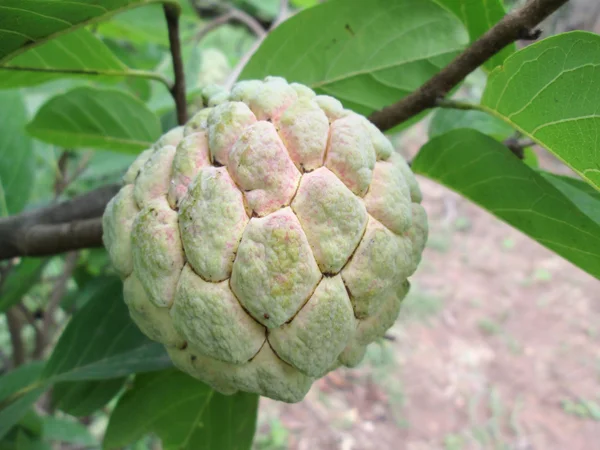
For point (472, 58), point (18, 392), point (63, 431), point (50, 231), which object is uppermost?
point (472, 58)

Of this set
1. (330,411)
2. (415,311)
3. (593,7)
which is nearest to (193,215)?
(593,7)

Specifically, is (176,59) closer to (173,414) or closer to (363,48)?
(363,48)

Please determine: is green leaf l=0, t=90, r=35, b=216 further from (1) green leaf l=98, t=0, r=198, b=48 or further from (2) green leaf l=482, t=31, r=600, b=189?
(2) green leaf l=482, t=31, r=600, b=189

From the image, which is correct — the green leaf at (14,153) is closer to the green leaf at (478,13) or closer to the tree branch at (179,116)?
the tree branch at (179,116)

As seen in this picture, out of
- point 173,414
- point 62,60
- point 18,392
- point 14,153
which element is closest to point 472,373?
point 173,414

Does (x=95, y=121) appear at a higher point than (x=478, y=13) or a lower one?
lower

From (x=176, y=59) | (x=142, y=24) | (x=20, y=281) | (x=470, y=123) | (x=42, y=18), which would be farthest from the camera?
(x=142, y=24)

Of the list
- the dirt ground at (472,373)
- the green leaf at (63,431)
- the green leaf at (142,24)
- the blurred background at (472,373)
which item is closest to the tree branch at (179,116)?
the green leaf at (63,431)
